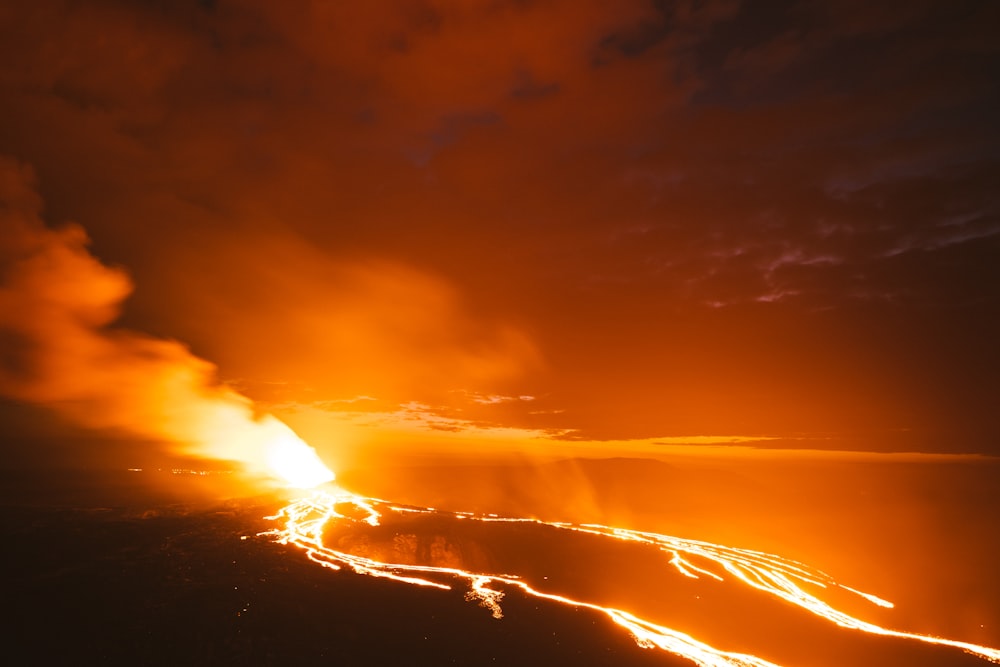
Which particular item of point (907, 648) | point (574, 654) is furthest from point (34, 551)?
point (907, 648)

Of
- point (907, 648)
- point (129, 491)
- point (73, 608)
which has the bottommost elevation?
point (907, 648)

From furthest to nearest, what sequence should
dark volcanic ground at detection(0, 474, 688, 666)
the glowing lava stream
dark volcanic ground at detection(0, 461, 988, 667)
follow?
the glowing lava stream < dark volcanic ground at detection(0, 461, 988, 667) < dark volcanic ground at detection(0, 474, 688, 666)

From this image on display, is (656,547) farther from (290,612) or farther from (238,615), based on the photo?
(238,615)

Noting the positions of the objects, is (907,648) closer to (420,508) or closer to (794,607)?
(794,607)

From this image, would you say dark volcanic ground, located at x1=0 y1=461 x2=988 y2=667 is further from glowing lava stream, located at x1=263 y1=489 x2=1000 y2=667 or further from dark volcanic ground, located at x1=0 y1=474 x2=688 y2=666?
glowing lava stream, located at x1=263 y1=489 x2=1000 y2=667

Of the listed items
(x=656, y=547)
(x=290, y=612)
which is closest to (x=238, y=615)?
(x=290, y=612)

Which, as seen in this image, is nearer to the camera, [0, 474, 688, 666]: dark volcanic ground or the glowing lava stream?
[0, 474, 688, 666]: dark volcanic ground

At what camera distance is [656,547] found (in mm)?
40469

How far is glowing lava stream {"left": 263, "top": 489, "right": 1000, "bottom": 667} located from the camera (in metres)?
21.9

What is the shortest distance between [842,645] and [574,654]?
13114mm

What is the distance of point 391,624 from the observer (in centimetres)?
2056

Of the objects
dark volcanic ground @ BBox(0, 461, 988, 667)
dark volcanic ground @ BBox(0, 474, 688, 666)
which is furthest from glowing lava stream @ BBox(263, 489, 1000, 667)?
dark volcanic ground @ BBox(0, 474, 688, 666)

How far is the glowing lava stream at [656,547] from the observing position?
21938 mm

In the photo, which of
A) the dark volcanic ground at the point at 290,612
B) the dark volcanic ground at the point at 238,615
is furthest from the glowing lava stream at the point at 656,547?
the dark volcanic ground at the point at 238,615
